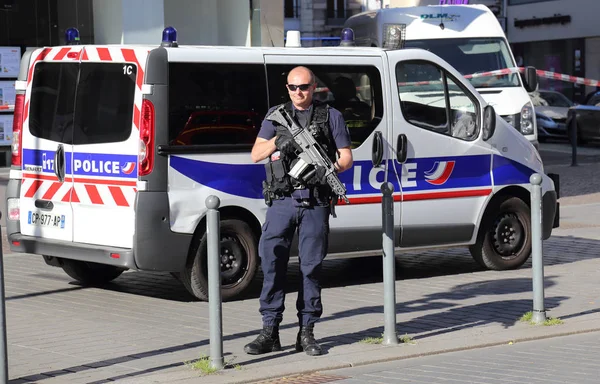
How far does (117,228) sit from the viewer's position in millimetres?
9055

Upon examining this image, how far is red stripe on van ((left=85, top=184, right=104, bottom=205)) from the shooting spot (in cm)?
918

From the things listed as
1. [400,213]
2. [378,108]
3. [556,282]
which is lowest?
[556,282]

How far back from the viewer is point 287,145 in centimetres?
719

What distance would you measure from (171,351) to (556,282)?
419 cm

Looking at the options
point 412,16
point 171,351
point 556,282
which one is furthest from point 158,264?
point 412,16

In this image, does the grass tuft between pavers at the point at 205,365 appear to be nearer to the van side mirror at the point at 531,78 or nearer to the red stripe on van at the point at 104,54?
the red stripe on van at the point at 104,54

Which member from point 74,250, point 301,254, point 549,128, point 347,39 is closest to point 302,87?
point 301,254

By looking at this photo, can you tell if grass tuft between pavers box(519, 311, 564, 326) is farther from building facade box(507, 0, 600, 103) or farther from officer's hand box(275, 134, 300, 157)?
building facade box(507, 0, 600, 103)

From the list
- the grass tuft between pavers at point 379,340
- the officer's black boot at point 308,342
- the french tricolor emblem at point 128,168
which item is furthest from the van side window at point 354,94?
the officer's black boot at point 308,342

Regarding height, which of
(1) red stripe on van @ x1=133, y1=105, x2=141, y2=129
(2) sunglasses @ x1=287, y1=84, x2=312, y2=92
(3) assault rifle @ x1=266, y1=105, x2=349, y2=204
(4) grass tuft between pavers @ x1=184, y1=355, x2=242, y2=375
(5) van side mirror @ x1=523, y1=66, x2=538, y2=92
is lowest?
(4) grass tuft between pavers @ x1=184, y1=355, x2=242, y2=375

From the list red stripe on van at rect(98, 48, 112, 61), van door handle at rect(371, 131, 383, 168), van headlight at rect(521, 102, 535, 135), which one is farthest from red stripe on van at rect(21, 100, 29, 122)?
van headlight at rect(521, 102, 535, 135)

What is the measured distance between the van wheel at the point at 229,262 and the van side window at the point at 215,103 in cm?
71

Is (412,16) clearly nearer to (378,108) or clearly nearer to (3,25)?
(3,25)

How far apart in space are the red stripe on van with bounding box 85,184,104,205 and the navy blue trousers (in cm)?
224
